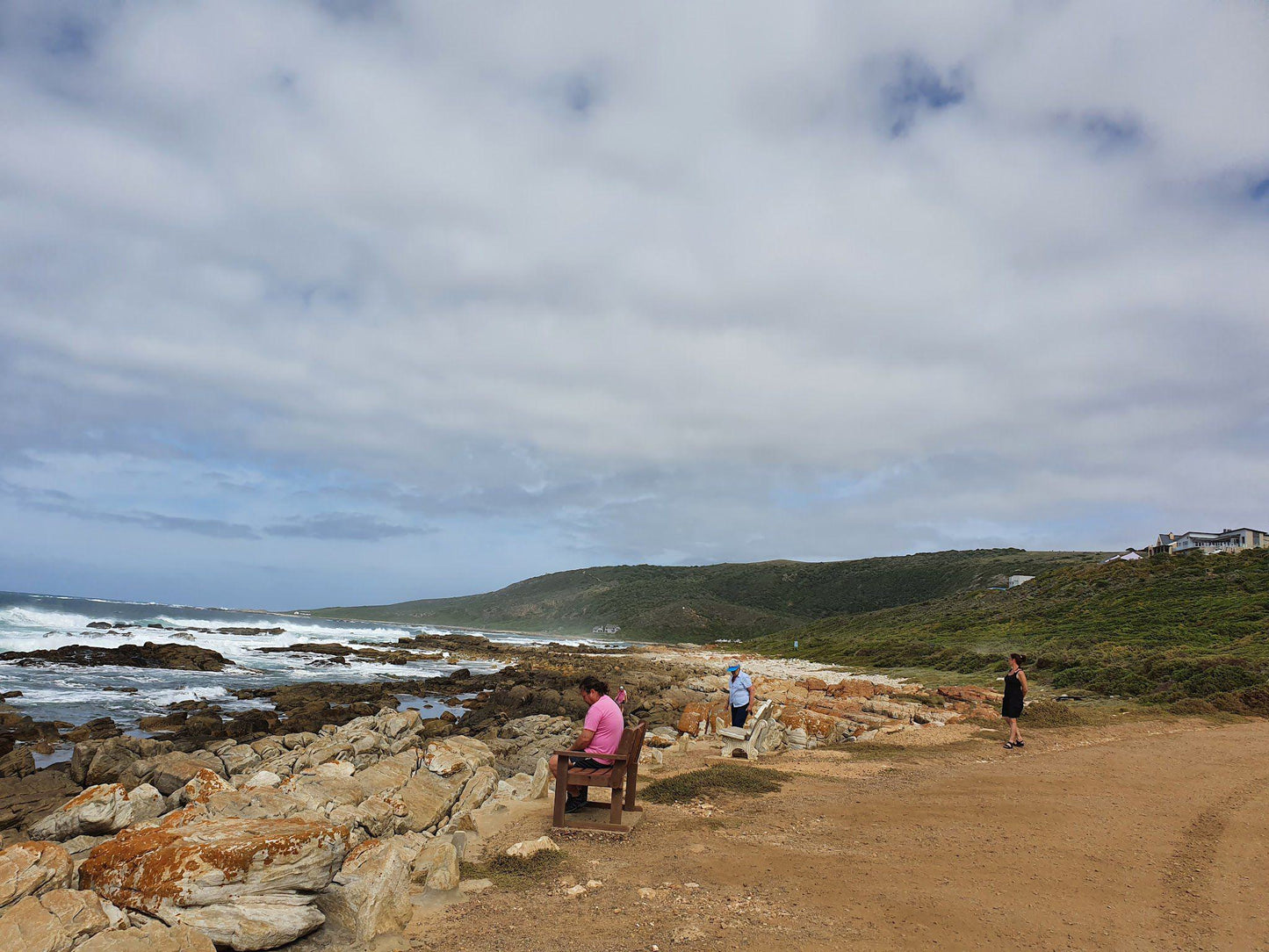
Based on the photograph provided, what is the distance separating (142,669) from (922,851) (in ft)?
133

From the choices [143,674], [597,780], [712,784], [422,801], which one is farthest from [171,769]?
[143,674]

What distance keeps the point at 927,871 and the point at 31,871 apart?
6.62 meters

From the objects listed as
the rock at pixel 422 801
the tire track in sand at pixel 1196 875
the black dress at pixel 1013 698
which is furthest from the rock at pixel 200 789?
the black dress at pixel 1013 698

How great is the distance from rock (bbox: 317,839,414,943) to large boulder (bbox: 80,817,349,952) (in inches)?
5.2

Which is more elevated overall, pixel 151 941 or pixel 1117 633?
pixel 1117 633

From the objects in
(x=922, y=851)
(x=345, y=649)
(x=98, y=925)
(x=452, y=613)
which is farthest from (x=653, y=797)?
(x=452, y=613)

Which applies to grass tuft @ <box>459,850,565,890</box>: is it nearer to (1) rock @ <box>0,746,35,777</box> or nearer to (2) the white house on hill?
(1) rock @ <box>0,746,35,777</box>

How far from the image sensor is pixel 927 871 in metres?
6.32

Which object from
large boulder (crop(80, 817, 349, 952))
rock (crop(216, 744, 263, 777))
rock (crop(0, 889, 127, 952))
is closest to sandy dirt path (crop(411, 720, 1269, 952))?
large boulder (crop(80, 817, 349, 952))

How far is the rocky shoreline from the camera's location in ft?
15.1

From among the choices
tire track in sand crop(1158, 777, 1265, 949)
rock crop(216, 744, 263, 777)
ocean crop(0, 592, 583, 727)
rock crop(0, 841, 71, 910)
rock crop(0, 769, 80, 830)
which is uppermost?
rock crop(0, 841, 71, 910)

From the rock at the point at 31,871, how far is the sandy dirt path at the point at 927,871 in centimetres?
237

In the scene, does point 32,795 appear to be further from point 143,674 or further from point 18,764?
point 143,674

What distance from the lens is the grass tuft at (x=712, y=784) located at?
897 cm
